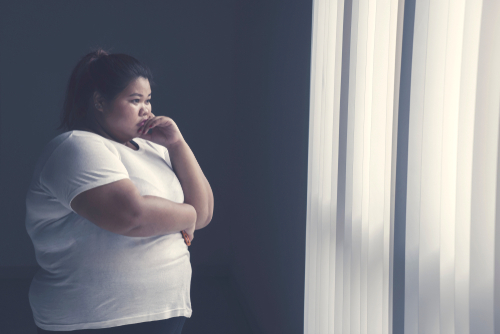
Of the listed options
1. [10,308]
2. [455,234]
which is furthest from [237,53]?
[455,234]

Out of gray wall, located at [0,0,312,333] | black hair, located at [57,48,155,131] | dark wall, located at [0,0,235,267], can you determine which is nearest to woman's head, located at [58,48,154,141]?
black hair, located at [57,48,155,131]

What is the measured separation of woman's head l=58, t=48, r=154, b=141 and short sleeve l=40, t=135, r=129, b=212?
0.18 m

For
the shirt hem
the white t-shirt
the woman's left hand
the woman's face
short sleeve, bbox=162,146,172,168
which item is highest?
the woman's face

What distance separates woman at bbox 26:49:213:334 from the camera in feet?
3.18

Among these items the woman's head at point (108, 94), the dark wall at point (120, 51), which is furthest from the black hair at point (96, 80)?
the dark wall at point (120, 51)

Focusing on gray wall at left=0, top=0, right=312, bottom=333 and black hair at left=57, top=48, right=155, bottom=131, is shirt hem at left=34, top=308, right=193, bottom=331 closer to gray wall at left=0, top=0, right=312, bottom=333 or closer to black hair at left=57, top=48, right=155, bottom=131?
black hair at left=57, top=48, right=155, bottom=131

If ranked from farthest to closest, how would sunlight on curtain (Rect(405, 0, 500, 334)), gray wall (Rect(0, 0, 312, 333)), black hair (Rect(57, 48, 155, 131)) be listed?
gray wall (Rect(0, 0, 312, 333)), black hair (Rect(57, 48, 155, 131)), sunlight on curtain (Rect(405, 0, 500, 334))

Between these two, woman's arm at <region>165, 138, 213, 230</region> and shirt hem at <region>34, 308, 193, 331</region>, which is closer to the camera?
shirt hem at <region>34, 308, 193, 331</region>

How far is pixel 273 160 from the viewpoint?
7.73ft

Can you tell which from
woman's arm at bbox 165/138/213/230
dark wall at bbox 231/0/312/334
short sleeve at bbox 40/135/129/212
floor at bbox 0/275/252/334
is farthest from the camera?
floor at bbox 0/275/252/334

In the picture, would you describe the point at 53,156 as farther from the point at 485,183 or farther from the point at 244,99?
the point at 244,99

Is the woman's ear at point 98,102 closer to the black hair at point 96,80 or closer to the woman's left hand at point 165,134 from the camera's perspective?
the black hair at point 96,80

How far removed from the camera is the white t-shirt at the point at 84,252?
3.18 ft

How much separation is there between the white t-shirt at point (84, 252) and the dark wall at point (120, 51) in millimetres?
2930
